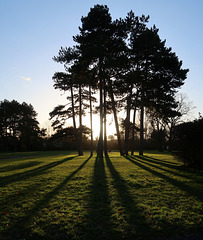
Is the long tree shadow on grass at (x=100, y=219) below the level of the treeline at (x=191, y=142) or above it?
below

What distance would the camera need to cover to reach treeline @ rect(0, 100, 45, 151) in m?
53.0

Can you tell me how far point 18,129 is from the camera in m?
53.3

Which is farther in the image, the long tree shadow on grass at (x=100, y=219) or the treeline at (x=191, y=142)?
the treeline at (x=191, y=142)

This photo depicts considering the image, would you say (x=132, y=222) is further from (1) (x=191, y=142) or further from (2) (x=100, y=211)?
(1) (x=191, y=142)

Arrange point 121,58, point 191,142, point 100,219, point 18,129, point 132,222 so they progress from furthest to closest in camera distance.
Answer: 1. point 18,129
2. point 121,58
3. point 191,142
4. point 100,219
5. point 132,222

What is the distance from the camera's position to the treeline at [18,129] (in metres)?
53.0

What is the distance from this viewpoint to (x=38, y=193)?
6.35 metres

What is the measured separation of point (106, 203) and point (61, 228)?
186 centimetres

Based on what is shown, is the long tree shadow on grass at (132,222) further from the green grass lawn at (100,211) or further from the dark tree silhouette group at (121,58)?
the dark tree silhouette group at (121,58)

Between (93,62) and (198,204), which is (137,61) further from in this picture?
(198,204)


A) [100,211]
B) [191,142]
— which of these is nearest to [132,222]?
[100,211]

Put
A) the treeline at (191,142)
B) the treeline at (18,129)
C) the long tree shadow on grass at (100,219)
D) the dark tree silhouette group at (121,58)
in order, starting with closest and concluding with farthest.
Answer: the long tree shadow on grass at (100,219), the treeline at (191,142), the dark tree silhouette group at (121,58), the treeline at (18,129)

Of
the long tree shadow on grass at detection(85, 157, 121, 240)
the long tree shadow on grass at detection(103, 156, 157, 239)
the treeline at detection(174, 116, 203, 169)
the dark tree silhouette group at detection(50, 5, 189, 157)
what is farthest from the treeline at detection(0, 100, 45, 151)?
the long tree shadow on grass at detection(103, 156, 157, 239)

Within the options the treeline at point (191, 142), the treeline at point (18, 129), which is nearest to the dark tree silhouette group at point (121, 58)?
the treeline at point (191, 142)
